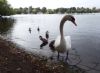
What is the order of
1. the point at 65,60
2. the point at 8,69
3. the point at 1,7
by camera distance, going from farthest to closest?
the point at 1,7, the point at 65,60, the point at 8,69

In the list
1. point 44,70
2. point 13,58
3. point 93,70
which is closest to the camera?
point 44,70

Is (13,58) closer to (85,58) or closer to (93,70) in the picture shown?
(93,70)

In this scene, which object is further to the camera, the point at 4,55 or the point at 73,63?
the point at 73,63

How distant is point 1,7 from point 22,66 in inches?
4812

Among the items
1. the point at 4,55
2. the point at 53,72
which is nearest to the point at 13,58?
the point at 4,55

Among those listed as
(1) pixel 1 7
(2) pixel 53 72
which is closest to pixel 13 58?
(2) pixel 53 72

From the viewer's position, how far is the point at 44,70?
10.3 meters

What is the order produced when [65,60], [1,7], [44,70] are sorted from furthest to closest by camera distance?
[1,7], [65,60], [44,70]

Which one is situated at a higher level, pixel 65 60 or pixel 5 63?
pixel 5 63

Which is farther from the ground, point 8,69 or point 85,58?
point 8,69

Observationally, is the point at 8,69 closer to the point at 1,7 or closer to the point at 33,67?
the point at 33,67

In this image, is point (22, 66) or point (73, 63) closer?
point (22, 66)

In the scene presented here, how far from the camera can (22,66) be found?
10.3 metres

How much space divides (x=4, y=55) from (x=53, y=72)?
9.63 ft
